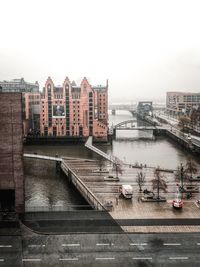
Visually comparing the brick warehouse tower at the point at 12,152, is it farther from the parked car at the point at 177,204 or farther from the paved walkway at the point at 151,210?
the parked car at the point at 177,204

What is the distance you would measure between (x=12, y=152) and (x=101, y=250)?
11.3 meters

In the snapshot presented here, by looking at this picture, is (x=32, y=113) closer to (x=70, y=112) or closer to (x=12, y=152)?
(x=70, y=112)

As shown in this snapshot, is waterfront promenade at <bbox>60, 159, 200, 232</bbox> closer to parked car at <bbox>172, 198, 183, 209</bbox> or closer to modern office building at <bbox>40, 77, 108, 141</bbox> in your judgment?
parked car at <bbox>172, 198, 183, 209</bbox>

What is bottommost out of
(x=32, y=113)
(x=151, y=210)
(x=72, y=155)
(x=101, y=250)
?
(x=72, y=155)

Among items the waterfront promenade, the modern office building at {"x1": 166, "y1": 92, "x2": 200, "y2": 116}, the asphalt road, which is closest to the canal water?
the waterfront promenade

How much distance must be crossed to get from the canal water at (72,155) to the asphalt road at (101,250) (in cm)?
678

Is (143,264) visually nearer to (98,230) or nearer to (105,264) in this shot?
(105,264)

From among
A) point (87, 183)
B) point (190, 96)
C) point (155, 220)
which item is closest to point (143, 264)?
point (155, 220)

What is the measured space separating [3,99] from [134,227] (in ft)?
45.5

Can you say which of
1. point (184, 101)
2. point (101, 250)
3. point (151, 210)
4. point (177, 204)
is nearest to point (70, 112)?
point (151, 210)

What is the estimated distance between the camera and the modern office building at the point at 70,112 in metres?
80.8

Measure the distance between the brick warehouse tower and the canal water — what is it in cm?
195

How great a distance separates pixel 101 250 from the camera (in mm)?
21859

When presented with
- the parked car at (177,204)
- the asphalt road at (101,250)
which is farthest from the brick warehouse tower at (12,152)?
the parked car at (177,204)
